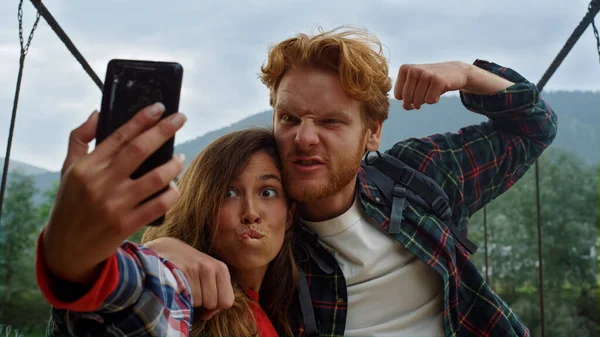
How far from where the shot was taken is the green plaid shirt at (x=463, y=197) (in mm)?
1618

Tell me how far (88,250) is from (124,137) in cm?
14

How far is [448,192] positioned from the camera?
6.19 feet

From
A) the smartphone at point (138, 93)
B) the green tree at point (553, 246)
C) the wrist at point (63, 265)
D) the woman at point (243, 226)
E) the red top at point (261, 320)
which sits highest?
the smartphone at point (138, 93)

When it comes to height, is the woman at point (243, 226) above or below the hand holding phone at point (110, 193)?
below

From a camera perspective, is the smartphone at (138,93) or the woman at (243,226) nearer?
the smartphone at (138,93)

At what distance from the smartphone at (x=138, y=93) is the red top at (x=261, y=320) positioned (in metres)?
0.71

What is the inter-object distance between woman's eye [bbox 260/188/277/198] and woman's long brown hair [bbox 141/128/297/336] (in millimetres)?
81

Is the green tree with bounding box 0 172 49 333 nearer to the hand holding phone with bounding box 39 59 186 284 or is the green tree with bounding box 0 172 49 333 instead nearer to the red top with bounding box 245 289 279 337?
the red top with bounding box 245 289 279 337

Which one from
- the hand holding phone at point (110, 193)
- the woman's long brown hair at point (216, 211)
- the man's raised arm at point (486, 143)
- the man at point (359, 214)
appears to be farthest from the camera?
the man's raised arm at point (486, 143)

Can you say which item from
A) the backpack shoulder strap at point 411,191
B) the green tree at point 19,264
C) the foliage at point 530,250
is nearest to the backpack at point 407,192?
the backpack shoulder strap at point 411,191

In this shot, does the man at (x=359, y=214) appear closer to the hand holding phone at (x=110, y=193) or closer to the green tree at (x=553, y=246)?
the hand holding phone at (x=110, y=193)

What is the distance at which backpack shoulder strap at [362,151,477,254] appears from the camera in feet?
5.66

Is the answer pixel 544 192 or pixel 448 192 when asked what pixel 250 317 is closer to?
pixel 448 192

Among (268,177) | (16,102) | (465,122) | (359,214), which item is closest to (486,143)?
(359,214)
